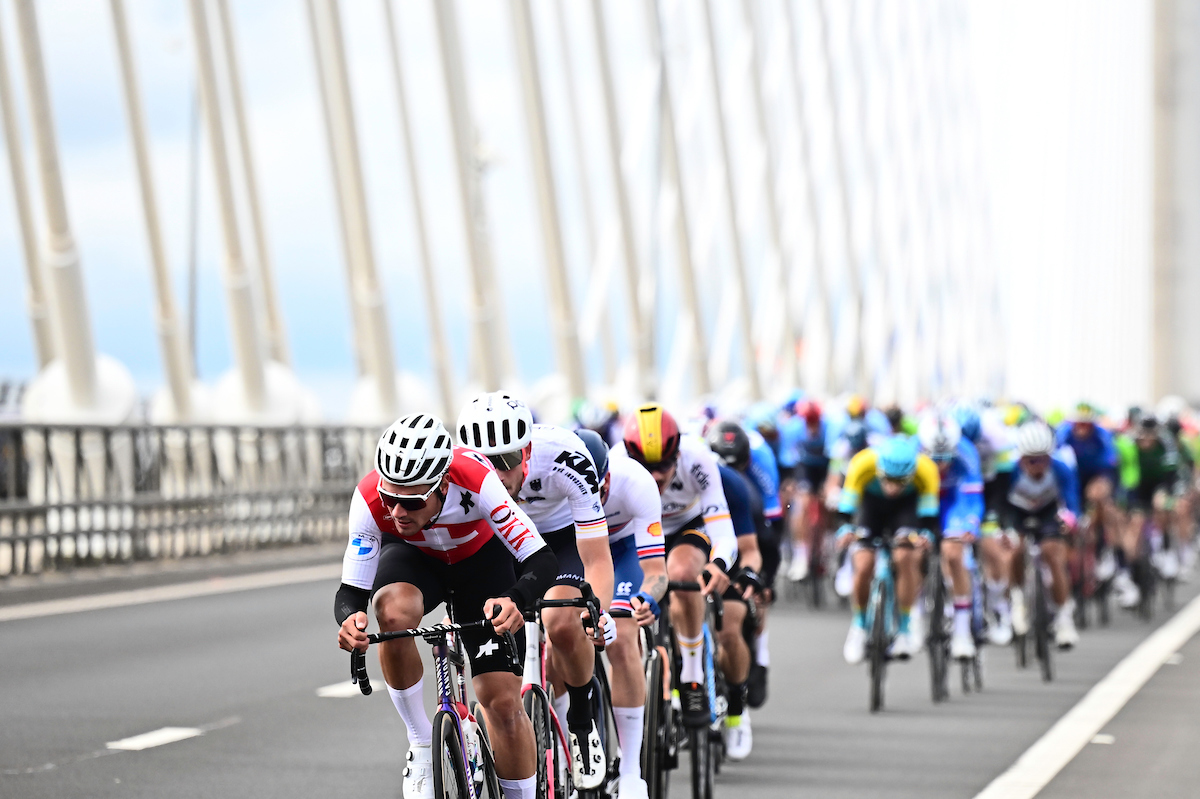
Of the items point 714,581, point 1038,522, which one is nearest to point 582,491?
point 714,581

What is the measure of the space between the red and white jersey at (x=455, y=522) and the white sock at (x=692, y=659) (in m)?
2.26

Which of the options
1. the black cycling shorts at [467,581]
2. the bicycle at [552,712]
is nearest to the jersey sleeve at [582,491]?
the bicycle at [552,712]

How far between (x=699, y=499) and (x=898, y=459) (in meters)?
2.97

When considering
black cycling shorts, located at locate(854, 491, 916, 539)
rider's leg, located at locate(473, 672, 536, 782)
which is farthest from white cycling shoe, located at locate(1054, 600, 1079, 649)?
rider's leg, located at locate(473, 672, 536, 782)

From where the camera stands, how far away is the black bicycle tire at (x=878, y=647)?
34.9 feet

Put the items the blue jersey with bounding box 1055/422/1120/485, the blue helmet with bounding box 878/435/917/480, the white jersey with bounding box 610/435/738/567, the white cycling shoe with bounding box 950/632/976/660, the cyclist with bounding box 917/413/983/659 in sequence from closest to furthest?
the white jersey with bounding box 610/435/738/567 < the blue helmet with bounding box 878/435/917/480 < the white cycling shoe with bounding box 950/632/976/660 < the cyclist with bounding box 917/413/983/659 < the blue jersey with bounding box 1055/422/1120/485

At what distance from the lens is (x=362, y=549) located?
5562mm

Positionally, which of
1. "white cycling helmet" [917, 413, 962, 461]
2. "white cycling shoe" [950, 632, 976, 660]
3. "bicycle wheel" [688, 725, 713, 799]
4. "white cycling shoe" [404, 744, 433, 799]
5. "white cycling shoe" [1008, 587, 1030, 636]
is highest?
"white cycling shoe" [404, 744, 433, 799]

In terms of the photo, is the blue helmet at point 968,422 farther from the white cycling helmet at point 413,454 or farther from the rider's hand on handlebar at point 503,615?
the white cycling helmet at point 413,454

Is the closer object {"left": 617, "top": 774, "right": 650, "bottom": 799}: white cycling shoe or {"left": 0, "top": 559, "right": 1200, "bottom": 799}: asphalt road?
{"left": 617, "top": 774, "right": 650, "bottom": 799}: white cycling shoe

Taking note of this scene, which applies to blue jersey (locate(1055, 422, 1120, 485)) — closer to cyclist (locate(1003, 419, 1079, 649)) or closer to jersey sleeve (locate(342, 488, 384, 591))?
cyclist (locate(1003, 419, 1079, 649))

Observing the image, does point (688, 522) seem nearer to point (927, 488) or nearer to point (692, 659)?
point (692, 659)

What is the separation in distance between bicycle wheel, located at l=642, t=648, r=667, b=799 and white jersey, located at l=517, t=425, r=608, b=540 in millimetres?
925

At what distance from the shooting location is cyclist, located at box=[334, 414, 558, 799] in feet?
17.5
